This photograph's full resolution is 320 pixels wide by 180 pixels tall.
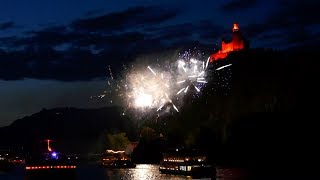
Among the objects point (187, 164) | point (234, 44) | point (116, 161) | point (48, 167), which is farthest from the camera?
point (234, 44)

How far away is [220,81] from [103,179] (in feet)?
157

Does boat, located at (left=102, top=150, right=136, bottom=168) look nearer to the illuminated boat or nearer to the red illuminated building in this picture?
the red illuminated building

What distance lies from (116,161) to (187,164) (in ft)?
166

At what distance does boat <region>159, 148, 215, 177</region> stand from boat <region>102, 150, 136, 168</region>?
3502cm

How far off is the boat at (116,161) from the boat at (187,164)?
3502 cm

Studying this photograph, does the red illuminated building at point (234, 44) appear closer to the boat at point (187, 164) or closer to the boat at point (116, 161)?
the boat at point (116, 161)

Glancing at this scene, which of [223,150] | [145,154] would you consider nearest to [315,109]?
[223,150]

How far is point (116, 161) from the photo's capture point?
150m

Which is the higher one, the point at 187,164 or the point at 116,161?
the point at 116,161

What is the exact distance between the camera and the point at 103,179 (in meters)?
117

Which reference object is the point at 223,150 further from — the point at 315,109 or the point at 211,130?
the point at 315,109

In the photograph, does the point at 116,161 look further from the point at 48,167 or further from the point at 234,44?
the point at 48,167

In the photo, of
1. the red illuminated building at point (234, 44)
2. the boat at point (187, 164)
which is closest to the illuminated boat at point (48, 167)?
the boat at point (187, 164)

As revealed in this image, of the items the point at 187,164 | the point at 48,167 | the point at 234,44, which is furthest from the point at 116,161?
the point at 48,167
